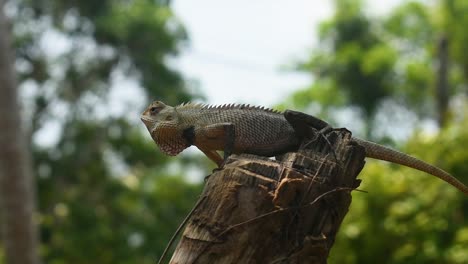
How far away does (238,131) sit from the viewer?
3.66m

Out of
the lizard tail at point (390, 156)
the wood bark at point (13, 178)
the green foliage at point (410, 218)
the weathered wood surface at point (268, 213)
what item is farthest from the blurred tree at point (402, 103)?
the weathered wood surface at point (268, 213)

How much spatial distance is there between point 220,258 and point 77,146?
58.7 feet

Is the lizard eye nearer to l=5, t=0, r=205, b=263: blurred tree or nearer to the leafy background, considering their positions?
the leafy background

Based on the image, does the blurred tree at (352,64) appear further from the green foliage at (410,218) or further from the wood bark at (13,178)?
the wood bark at (13,178)

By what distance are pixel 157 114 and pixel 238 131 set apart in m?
0.48

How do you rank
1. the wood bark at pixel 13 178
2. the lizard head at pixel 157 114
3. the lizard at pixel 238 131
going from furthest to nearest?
the wood bark at pixel 13 178 → the lizard head at pixel 157 114 → the lizard at pixel 238 131

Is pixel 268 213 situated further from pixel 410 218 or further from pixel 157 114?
pixel 410 218

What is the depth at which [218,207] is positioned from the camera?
2.90 m

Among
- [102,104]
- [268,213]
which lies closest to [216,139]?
[268,213]

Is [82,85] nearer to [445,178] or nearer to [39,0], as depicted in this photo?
[39,0]

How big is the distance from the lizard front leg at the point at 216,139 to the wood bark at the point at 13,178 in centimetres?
649

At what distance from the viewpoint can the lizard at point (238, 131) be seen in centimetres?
348

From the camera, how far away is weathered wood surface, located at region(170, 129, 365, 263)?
2842mm

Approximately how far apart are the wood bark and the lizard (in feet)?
20.5
